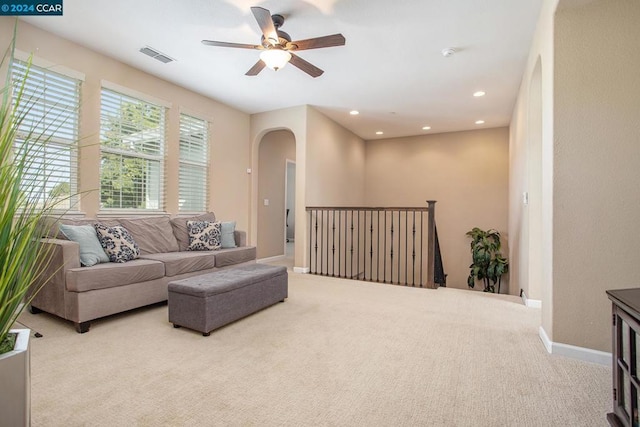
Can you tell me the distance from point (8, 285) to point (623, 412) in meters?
2.35

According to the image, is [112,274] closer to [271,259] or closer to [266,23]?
[266,23]

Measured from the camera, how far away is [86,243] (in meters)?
2.91

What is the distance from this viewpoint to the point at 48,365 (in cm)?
203

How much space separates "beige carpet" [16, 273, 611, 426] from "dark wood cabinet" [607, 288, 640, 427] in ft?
0.55

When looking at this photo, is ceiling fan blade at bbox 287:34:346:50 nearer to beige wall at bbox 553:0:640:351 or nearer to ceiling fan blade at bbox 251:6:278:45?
ceiling fan blade at bbox 251:6:278:45

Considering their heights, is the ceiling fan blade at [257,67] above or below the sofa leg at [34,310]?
above

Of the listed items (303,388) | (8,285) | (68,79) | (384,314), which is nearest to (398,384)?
(303,388)

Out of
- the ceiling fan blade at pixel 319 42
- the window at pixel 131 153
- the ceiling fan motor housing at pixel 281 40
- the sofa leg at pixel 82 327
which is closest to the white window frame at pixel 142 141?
the window at pixel 131 153

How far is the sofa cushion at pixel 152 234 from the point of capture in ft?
12.0

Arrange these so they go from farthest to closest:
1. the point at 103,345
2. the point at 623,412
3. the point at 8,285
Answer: the point at 103,345
the point at 623,412
the point at 8,285

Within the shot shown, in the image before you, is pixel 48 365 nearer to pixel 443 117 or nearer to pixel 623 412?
pixel 623 412

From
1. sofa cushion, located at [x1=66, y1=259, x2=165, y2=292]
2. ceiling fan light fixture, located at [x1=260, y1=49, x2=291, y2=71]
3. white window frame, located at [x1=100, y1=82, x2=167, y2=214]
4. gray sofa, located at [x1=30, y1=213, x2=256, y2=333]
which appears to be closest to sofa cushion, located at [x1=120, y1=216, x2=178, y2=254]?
gray sofa, located at [x1=30, y1=213, x2=256, y2=333]

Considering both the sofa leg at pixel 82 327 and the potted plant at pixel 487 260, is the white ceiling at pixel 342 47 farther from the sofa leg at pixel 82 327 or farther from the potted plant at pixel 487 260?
the sofa leg at pixel 82 327

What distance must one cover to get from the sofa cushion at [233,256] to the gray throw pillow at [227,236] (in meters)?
0.16
